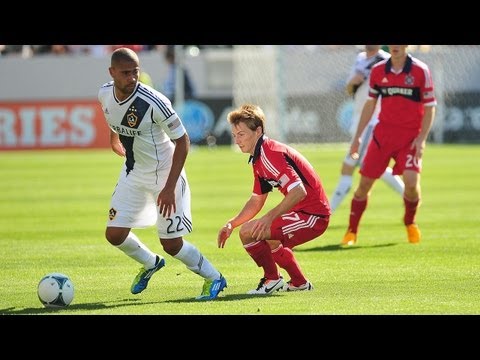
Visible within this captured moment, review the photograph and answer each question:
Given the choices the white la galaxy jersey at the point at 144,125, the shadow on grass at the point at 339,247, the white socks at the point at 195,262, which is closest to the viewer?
the white la galaxy jersey at the point at 144,125

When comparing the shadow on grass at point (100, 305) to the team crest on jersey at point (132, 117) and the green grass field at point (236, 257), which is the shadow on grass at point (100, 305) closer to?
the green grass field at point (236, 257)

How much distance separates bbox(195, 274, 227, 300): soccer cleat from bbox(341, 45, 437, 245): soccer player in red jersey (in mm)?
3631

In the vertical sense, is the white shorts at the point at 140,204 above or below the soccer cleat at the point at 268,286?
above

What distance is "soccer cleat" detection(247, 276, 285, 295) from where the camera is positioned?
9.73 metres

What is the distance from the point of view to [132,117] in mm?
9547

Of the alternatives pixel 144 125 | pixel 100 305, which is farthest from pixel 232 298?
pixel 144 125

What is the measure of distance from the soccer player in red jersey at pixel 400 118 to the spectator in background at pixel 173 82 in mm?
20636

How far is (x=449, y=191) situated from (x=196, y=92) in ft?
51.4

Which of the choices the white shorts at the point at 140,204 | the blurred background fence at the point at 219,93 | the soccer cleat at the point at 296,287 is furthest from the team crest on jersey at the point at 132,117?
the blurred background fence at the point at 219,93

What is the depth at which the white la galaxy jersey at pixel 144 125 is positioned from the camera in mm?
9492

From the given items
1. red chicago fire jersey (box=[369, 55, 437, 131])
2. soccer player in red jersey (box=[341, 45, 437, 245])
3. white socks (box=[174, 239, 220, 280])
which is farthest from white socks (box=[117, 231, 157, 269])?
red chicago fire jersey (box=[369, 55, 437, 131])

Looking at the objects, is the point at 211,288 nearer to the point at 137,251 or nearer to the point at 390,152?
the point at 137,251
